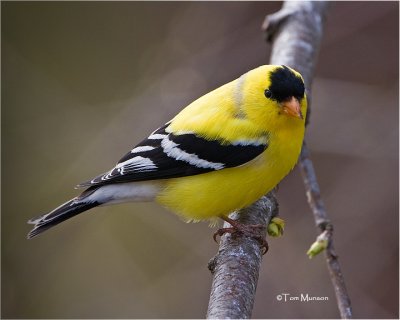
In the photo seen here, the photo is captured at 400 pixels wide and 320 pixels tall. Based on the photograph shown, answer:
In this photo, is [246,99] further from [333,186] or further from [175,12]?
[175,12]

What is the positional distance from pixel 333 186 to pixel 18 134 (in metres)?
2.83

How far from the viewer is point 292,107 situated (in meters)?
2.89

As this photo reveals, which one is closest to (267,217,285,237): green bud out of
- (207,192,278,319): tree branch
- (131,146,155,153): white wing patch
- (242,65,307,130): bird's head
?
(207,192,278,319): tree branch

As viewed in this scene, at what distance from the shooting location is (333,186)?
4891 millimetres

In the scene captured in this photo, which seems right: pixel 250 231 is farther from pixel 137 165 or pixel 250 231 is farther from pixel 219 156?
pixel 137 165

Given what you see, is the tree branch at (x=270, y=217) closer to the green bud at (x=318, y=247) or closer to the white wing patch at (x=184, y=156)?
the green bud at (x=318, y=247)

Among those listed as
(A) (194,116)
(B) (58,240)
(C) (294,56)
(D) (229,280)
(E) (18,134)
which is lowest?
(D) (229,280)

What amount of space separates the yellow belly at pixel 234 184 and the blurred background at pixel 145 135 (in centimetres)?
176

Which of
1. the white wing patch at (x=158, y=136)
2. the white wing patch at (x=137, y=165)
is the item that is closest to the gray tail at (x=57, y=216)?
the white wing patch at (x=137, y=165)

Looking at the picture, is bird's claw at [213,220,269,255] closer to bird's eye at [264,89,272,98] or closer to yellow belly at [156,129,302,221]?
yellow belly at [156,129,302,221]

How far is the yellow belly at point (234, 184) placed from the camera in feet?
9.39

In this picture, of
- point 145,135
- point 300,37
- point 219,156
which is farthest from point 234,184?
point 145,135

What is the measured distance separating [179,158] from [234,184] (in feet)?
1.06

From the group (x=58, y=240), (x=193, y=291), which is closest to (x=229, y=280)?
(x=193, y=291)
